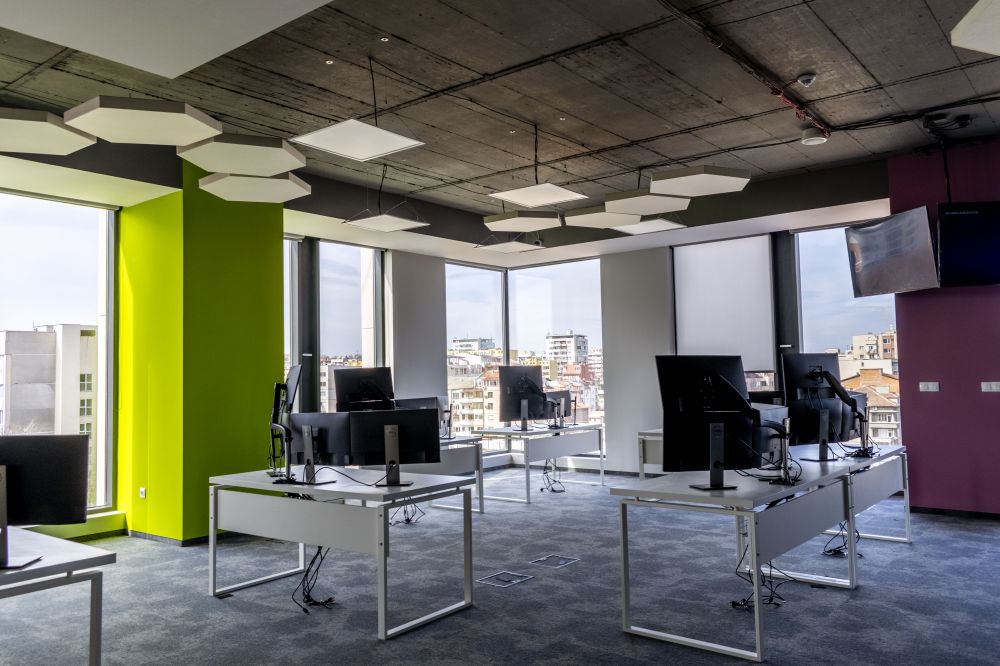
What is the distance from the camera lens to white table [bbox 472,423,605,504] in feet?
25.9

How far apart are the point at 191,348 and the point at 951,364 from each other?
6936mm

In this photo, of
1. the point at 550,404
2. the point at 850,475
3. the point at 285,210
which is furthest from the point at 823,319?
the point at 285,210

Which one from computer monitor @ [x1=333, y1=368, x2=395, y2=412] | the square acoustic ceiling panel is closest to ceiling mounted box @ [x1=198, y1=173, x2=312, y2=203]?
computer monitor @ [x1=333, y1=368, x2=395, y2=412]

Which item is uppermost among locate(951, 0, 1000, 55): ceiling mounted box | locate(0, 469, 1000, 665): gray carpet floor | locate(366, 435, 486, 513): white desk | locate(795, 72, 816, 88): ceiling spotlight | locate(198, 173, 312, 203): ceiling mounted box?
locate(795, 72, 816, 88): ceiling spotlight

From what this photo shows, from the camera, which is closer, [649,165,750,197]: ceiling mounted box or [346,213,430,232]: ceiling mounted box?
[649,165,750,197]: ceiling mounted box

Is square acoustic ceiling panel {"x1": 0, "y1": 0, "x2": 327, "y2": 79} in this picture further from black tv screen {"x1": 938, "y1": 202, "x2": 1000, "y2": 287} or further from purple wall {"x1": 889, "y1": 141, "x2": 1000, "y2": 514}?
purple wall {"x1": 889, "y1": 141, "x2": 1000, "y2": 514}

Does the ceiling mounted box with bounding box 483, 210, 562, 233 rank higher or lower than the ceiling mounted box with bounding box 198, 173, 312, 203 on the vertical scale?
higher

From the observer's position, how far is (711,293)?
9.47 meters

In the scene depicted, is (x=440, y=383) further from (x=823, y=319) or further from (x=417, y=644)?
(x=417, y=644)

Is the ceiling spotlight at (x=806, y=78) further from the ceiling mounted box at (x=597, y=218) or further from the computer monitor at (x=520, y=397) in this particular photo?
the computer monitor at (x=520, y=397)

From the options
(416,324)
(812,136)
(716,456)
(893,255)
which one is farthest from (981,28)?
(416,324)

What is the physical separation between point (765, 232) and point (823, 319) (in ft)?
4.14

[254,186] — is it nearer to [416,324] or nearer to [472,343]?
[416,324]

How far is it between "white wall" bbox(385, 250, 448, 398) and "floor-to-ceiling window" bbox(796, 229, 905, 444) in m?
4.73
